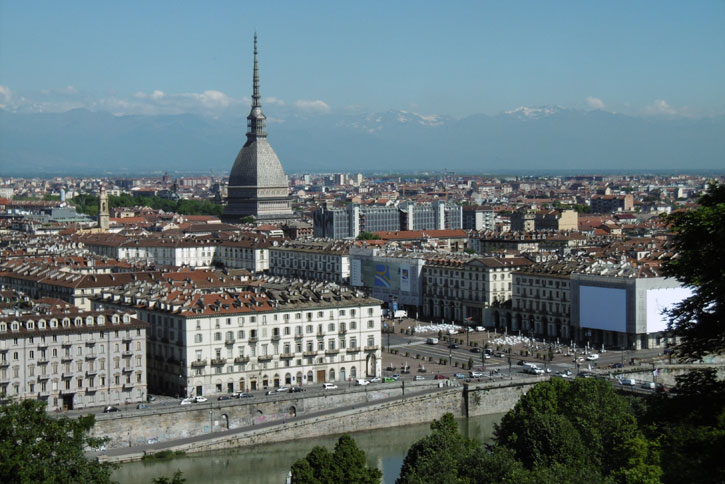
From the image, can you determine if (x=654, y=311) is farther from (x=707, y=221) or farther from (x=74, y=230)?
(x=74, y=230)

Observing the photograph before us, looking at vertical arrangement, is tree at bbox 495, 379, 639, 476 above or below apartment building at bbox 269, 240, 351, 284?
below

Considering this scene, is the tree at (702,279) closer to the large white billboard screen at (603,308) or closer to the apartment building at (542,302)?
the large white billboard screen at (603,308)

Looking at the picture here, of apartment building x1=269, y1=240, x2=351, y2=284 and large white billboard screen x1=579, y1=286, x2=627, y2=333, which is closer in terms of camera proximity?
large white billboard screen x1=579, y1=286, x2=627, y2=333

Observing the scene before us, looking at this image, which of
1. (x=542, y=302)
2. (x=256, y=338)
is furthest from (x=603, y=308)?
(x=256, y=338)

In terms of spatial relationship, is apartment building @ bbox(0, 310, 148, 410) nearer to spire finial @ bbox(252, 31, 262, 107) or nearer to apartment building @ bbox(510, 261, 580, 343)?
apartment building @ bbox(510, 261, 580, 343)

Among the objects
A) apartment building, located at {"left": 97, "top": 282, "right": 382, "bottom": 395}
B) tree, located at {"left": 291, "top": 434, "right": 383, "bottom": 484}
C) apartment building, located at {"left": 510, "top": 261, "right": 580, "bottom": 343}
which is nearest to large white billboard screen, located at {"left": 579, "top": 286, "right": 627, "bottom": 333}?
apartment building, located at {"left": 510, "top": 261, "right": 580, "bottom": 343}

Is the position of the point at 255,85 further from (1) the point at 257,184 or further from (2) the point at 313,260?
(2) the point at 313,260

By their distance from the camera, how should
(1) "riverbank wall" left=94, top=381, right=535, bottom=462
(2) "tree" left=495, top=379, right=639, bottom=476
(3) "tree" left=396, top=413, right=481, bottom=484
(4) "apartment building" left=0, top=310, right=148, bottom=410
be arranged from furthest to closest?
(4) "apartment building" left=0, top=310, right=148, bottom=410, (1) "riverbank wall" left=94, top=381, right=535, bottom=462, (2) "tree" left=495, top=379, right=639, bottom=476, (3) "tree" left=396, top=413, right=481, bottom=484
